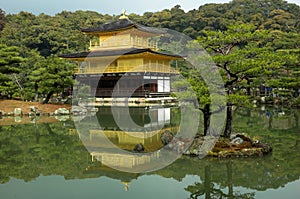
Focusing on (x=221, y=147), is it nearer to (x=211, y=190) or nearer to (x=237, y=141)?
(x=237, y=141)

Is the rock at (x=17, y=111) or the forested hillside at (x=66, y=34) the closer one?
the rock at (x=17, y=111)

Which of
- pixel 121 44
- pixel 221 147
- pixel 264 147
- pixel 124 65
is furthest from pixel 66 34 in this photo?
pixel 264 147

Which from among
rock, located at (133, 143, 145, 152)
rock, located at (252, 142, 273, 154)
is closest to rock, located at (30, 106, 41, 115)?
rock, located at (133, 143, 145, 152)

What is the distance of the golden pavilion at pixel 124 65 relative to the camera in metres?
25.6

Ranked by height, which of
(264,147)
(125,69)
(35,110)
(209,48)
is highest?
(125,69)

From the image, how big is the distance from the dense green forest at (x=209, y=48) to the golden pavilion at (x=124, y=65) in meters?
2.54

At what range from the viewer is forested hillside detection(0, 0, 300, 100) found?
21.3 metres

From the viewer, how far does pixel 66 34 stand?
145ft

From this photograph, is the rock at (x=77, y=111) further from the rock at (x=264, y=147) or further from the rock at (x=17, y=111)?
the rock at (x=264, y=147)

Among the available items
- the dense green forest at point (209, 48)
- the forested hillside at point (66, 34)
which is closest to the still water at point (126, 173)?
the dense green forest at point (209, 48)

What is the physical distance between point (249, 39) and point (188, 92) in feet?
7.43

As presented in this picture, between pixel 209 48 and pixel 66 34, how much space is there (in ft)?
124

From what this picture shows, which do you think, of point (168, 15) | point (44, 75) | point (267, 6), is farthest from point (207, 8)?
point (44, 75)

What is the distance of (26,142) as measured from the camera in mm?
10727
